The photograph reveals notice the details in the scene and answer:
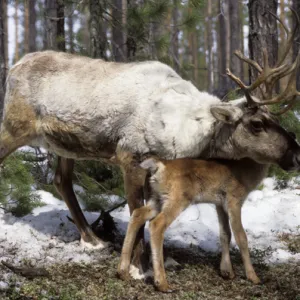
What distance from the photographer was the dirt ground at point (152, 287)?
415 centimetres

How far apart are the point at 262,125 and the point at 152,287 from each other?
68.3 inches

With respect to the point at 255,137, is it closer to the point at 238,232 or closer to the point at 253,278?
the point at 238,232

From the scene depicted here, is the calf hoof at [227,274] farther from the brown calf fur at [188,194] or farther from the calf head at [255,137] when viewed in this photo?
the calf head at [255,137]

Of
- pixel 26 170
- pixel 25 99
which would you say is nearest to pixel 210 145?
pixel 25 99

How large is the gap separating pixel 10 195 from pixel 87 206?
101 centimetres

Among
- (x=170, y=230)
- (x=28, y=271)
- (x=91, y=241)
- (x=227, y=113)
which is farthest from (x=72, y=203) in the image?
(x=227, y=113)

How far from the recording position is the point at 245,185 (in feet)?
15.6

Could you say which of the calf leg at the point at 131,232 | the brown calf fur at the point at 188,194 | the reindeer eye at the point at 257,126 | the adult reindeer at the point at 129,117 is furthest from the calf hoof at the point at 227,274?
the reindeer eye at the point at 257,126

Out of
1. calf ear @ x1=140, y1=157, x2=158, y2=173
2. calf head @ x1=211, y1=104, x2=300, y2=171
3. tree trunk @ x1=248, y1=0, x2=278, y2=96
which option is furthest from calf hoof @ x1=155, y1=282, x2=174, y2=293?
tree trunk @ x1=248, y1=0, x2=278, y2=96

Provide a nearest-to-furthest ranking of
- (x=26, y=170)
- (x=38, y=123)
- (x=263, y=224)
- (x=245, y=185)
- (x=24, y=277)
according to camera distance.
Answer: (x=24, y=277)
(x=245, y=185)
(x=38, y=123)
(x=263, y=224)
(x=26, y=170)

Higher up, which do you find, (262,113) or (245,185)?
(262,113)

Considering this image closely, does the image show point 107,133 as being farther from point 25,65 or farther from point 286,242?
point 286,242

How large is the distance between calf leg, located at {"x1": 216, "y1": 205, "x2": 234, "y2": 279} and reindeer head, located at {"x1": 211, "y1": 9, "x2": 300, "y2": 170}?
0.67m

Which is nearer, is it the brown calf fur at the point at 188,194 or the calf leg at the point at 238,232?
the brown calf fur at the point at 188,194
